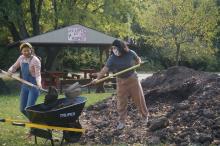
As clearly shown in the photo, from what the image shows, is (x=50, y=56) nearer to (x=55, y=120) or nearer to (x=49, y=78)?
(x=49, y=78)

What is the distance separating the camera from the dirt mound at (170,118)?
930 centimetres

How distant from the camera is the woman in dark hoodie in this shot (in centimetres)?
1001

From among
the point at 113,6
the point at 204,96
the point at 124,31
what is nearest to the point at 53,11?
the point at 113,6

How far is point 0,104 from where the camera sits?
17625 mm

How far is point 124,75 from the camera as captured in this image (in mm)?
10156

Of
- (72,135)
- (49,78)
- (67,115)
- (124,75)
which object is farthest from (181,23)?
(67,115)

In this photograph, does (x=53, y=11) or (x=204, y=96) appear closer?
(x=204, y=96)

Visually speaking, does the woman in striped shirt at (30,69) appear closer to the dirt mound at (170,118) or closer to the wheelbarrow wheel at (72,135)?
the wheelbarrow wheel at (72,135)

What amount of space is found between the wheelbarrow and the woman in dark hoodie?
120 centimetres

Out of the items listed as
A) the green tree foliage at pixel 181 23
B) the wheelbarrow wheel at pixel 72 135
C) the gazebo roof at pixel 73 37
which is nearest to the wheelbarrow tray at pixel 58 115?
the wheelbarrow wheel at pixel 72 135

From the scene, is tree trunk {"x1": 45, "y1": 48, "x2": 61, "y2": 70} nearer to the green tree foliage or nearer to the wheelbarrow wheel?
the green tree foliage

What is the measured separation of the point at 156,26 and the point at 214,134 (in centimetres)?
3441

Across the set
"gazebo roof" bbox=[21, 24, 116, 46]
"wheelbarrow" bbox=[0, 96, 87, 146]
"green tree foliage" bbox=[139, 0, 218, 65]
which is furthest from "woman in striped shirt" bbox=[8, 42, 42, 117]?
"green tree foliage" bbox=[139, 0, 218, 65]

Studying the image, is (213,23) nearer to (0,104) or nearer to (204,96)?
(0,104)
